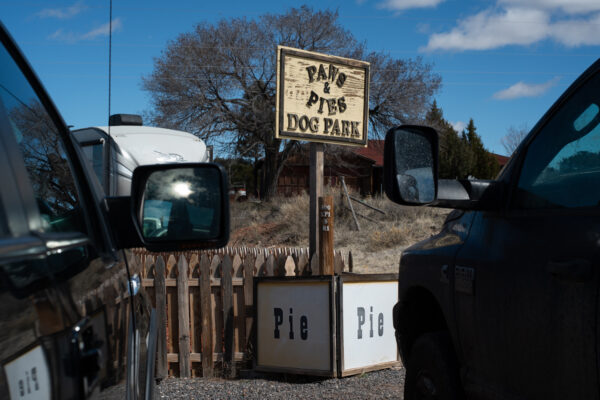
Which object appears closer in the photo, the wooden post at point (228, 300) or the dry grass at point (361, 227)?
the wooden post at point (228, 300)

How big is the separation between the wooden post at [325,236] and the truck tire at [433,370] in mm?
3382

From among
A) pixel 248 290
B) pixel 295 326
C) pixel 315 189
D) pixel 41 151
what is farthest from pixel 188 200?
pixel 315 189

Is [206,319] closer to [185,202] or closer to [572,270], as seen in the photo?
[185,202]

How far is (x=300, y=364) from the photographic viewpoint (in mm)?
5996

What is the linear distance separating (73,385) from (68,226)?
48cm

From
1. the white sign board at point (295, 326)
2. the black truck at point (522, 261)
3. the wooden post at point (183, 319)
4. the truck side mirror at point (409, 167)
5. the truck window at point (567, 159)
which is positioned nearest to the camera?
the black truck at point (522, 261)

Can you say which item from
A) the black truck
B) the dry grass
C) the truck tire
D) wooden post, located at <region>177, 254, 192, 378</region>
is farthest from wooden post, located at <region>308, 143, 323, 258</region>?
the dry grass

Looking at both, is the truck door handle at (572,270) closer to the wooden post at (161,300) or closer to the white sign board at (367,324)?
the white sign board at (367,324)

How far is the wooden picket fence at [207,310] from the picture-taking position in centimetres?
629

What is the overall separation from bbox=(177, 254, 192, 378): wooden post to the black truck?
147 inches

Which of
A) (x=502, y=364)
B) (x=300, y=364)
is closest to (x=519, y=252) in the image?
(x=502, y=364)

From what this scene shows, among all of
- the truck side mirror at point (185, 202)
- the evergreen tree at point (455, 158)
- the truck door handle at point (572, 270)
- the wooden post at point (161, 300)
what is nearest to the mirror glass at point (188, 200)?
the truck side mirror at point (185, 202)

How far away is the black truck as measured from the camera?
1913 mm

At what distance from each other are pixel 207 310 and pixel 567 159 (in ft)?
15.4
